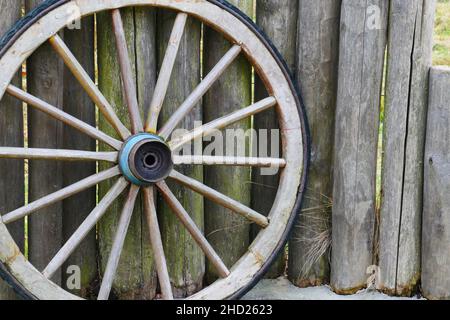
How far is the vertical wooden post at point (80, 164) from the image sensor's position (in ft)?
11.1

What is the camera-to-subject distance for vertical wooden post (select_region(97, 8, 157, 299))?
3.36 metres

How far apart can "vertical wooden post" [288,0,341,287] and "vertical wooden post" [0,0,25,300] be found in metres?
1.36

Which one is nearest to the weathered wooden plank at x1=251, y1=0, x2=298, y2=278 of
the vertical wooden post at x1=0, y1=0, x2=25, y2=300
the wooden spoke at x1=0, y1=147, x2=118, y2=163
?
the wooden spoke at x1=0, y1=147, x2=118, y2=163

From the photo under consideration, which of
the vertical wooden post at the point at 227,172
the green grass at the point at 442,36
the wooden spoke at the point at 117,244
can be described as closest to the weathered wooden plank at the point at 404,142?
the vertical wooden post at the point at 227,172

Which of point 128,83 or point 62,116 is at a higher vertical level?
point 128,83

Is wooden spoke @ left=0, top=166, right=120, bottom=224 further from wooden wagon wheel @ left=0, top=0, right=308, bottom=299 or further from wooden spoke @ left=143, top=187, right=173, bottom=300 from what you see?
wooden spoke @ left=143, top=187, right=173, bottom=300

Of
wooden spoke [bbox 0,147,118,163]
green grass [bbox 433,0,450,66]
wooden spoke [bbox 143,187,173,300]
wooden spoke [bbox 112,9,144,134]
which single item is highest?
green grass [bbox 433,0,450,66]

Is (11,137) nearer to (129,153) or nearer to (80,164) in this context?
(80,164)

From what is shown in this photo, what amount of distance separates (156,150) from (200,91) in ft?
1.27

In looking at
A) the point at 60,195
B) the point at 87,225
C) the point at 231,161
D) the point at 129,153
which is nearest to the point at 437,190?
the point at 231,161

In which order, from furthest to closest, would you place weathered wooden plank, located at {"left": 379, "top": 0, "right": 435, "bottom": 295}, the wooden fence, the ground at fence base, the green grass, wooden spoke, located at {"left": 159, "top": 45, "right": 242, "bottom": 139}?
the green grass, the ground at fence base, weathered wooden plank, located at {"left": 379, "top": 0, "right": 435, "bottom": 295}, the wooden fence, wooden spoke, located at {"left": 159, "top": 45, "right": 242, "bottom": 139}

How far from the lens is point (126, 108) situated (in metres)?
3.41

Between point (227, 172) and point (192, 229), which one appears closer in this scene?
point (192, 229)
